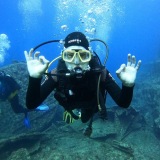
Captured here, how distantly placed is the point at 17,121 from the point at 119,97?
7374mm

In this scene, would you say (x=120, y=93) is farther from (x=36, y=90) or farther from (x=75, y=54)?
(x=36, y=90)

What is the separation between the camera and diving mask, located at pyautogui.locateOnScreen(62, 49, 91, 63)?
3.73 m

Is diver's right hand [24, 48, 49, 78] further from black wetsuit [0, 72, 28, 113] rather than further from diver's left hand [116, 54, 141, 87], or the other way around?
black wetsuit [0, 72, 28, 113]

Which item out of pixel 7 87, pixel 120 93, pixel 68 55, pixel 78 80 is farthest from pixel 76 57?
pixel 7 87

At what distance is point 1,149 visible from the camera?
670cm

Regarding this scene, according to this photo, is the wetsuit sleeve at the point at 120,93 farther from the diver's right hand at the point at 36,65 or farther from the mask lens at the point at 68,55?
the diver's right hand at the point at 36,65

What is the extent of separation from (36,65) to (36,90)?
1.26 feet

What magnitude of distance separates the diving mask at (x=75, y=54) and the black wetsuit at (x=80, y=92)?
0.80 feet

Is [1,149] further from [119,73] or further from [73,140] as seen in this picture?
[119,73]

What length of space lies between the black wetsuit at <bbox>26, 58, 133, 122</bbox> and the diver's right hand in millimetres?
217

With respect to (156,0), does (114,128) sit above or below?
below

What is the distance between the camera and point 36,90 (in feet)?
11.8

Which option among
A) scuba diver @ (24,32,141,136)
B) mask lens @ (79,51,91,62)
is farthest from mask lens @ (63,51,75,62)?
mask lens @ (79,51,91,62)

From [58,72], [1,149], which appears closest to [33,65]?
[58,72]
